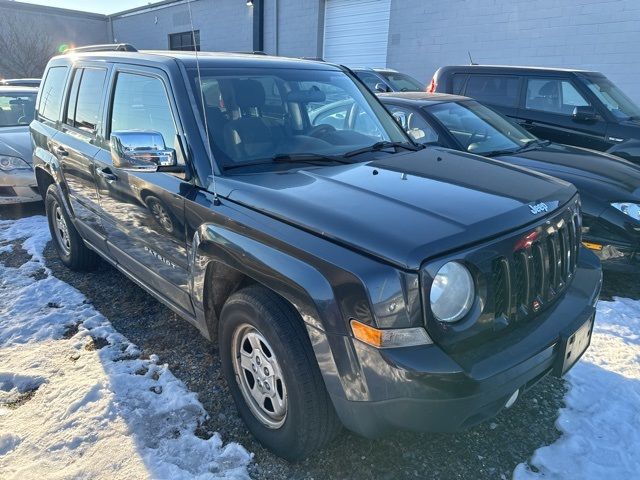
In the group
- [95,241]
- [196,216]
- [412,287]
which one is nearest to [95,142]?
[95,241]

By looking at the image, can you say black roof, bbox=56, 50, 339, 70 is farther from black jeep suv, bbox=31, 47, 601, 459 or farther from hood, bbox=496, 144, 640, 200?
hood, bbox=496, 144, 640, 200

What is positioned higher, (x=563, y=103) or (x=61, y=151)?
(x=563, y=103)

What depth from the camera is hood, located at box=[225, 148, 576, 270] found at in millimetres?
1928

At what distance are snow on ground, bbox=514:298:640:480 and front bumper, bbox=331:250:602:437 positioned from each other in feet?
2.22

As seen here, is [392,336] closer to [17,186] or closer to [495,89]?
[17,186]

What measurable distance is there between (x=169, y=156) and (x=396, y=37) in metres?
13.6

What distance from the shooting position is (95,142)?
12.0ft

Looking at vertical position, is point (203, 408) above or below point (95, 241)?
below

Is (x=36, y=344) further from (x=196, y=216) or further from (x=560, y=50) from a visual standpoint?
(x=560, y=50)

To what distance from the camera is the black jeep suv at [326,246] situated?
186cm

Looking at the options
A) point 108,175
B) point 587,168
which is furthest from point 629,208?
point 108,175

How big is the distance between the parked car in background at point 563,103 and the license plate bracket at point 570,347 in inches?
192

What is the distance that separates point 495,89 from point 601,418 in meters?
5.84

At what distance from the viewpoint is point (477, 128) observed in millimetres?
5594
